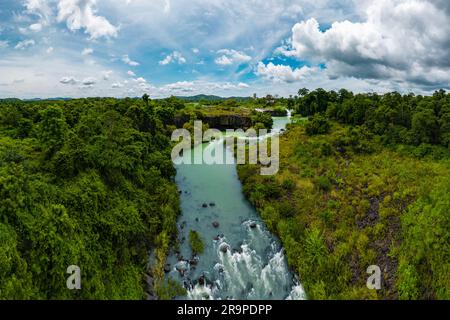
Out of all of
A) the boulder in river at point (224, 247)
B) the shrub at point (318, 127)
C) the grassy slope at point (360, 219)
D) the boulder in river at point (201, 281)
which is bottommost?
the boulder in river at point (201, 281)

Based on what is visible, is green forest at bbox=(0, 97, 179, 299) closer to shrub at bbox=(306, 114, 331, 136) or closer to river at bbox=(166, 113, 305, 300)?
river at bbox=(166, 113, 305, 300)

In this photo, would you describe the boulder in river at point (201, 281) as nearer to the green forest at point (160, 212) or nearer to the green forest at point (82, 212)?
the green forest at point (160, 212)

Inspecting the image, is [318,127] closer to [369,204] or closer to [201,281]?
[369,204]

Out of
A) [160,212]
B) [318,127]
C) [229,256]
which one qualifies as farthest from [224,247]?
[318,127]

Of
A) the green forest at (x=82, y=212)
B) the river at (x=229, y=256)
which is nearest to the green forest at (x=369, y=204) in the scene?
the river at (x=229, y=256)

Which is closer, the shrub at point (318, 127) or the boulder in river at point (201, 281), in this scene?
the boulder in river at point (201, 281)

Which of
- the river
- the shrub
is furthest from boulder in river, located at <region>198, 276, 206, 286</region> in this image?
the shrub

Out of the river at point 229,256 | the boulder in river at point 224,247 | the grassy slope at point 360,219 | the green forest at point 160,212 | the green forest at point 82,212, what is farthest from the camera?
the boulder in river at point 224,247
